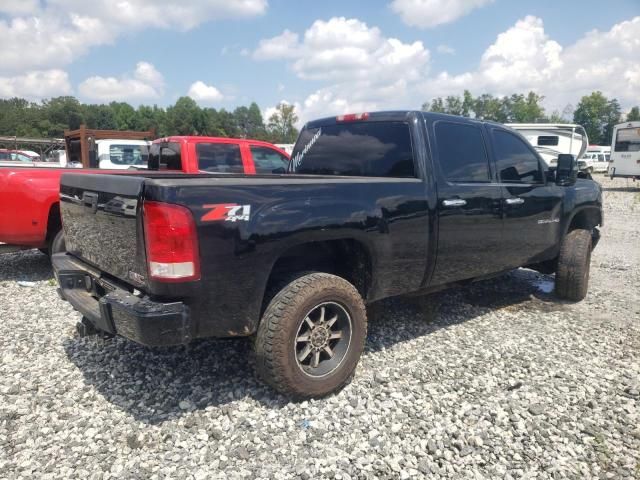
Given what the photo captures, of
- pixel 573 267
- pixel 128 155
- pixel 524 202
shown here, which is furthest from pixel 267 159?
pixel 128 155

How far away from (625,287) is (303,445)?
5.08m

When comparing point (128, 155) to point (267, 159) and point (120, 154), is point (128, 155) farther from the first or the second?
point (267, 159)

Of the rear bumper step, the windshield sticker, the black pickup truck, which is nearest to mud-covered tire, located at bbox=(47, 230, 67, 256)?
the black pickup truck

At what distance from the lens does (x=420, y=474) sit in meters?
2.39

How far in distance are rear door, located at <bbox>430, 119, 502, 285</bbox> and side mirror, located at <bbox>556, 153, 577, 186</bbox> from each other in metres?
1.06

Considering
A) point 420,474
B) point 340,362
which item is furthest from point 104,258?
point 420,474

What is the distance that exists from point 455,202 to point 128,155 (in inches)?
451

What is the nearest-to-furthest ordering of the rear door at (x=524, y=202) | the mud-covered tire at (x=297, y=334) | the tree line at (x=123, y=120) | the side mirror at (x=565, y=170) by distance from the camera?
the mud-covered tire at (x=297, y=334), the rear door at (x=524, y=202), the side mirror at (x=565, y=170), the tree line at (x=123, y=120)

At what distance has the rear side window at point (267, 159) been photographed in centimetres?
746

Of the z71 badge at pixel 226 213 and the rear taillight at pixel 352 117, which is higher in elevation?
the rear taillight at pixel 352 117

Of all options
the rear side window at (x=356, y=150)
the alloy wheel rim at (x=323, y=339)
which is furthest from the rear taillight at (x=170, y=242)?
the rear side window at (x=356, y=150)

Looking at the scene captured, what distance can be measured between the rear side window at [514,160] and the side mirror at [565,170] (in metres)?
0.23

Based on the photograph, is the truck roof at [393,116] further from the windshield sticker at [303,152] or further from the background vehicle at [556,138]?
the background vehicle at [556,138]

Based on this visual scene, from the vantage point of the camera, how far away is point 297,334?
2906 mm
